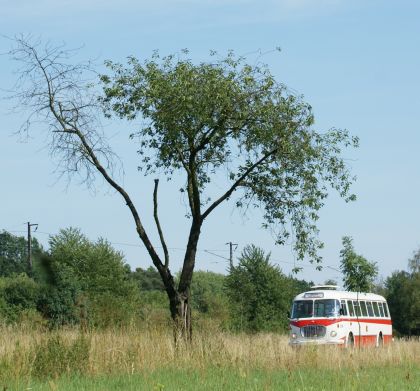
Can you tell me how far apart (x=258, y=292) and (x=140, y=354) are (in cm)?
3503

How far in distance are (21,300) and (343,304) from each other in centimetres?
2386

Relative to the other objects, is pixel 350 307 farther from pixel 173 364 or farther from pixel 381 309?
pixel 173 364

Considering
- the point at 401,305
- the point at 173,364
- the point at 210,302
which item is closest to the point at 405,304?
the point at 401,305

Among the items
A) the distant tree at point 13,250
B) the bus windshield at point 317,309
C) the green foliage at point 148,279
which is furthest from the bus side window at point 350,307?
the green foliage at point 148,279

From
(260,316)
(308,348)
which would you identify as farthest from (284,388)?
(260,316)

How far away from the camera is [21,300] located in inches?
2146

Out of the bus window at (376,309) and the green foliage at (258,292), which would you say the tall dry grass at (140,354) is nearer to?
the bus window at (376,309)

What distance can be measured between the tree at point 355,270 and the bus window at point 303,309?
1.86 m

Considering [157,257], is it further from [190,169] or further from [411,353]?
[411,353]

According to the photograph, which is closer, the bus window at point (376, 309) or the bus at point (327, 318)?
the bus at point (327, 318)

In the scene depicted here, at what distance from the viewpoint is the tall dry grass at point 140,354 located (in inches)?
661

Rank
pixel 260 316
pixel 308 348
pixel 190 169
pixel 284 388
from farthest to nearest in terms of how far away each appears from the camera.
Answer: pixel 260 316
pixel 190 169
pixel 308 348
pixel 284 388

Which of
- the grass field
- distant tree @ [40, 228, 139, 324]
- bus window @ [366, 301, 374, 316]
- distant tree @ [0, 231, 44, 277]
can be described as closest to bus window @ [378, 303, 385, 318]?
bus window @ [366, 301, 374, 316]

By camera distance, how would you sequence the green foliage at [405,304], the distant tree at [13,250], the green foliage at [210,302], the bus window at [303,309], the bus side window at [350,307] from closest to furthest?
1. the bus window at [303,309]
2. the bus side window at [350,307]
3. the green foliage at [210,302]
4. the green foliage at [405,304]
5. the distant tree at [13,250]
